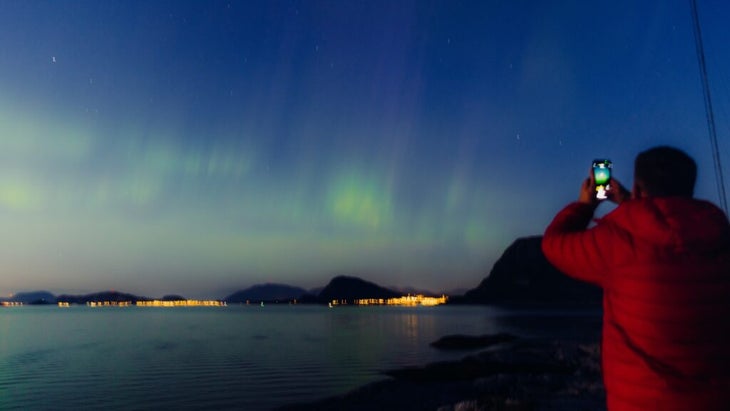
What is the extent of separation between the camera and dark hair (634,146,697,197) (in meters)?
3.07

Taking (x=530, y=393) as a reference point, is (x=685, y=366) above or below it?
above

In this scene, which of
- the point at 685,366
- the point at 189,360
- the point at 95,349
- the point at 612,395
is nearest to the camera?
the point at 685,366

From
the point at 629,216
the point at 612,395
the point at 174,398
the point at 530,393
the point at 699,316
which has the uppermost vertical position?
the point at 629,216

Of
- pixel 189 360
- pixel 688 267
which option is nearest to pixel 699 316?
pixel 688 267

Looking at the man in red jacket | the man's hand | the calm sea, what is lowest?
the calm sea

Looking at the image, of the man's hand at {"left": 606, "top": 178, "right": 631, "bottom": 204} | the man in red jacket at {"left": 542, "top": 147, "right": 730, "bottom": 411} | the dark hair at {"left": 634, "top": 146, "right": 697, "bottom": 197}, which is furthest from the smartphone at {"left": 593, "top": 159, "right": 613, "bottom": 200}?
the man in red jacket at {"left": 542, "top": 147, "right": 730, "bottom": 411}

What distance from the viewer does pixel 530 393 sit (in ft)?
60.8

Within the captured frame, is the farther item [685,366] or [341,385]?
[341,385]

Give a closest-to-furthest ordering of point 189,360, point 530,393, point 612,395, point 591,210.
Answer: point 612,395 → point 591,210 → point 530,393 → point 189,360

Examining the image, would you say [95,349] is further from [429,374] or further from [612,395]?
[612,395]

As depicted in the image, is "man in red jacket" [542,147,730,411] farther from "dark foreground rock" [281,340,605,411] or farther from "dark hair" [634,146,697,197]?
"dark foreground rock" [281,340,605,411]

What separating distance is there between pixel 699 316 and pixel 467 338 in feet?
180

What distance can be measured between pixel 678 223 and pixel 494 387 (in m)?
20.9

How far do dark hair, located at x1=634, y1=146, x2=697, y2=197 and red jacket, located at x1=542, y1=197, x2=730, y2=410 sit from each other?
0.21 metres
